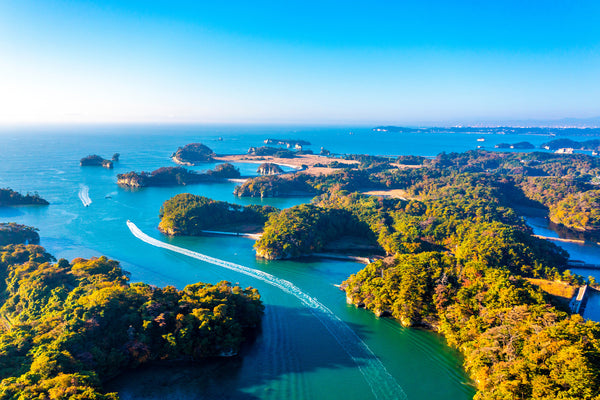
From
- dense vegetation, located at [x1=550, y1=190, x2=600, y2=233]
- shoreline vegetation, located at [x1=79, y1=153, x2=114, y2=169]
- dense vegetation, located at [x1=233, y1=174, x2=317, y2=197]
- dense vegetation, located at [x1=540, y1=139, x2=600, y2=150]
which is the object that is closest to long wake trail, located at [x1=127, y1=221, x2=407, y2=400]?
dense vegetation, located at [x1=233, y1=174, x2=317, y2=197]

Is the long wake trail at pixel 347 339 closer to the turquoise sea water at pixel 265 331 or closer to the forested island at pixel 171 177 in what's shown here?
the turquoise sea water at pixel 265 331

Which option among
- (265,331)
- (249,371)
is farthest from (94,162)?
(249,371)

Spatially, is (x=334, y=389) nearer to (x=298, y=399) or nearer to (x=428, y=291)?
(x=298, y=399)

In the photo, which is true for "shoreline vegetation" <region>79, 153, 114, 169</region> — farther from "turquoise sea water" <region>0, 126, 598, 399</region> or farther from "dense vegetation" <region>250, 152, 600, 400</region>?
"dense vegetation" <region>250, 152, 600, 400</region>

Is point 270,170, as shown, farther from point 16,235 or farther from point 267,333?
point 267,333

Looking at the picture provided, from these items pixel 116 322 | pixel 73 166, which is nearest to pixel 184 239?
pixel 116 322
